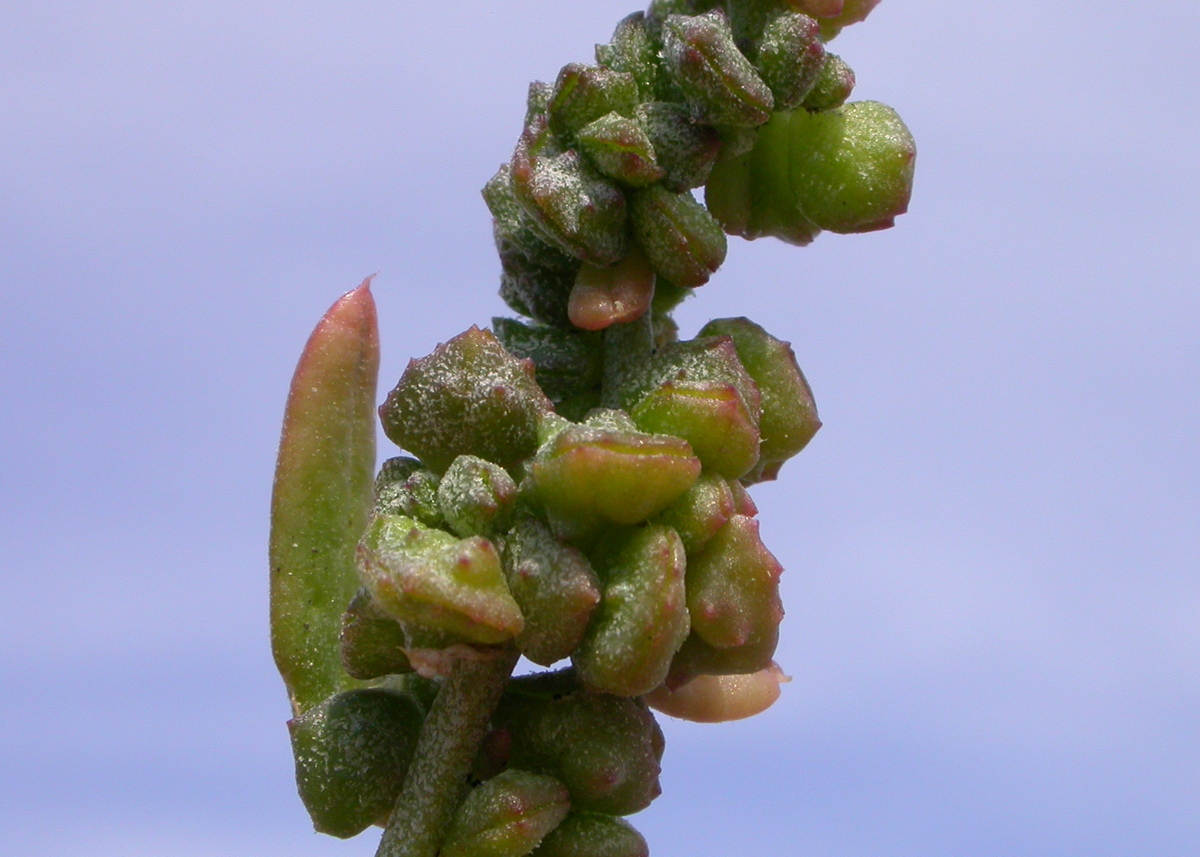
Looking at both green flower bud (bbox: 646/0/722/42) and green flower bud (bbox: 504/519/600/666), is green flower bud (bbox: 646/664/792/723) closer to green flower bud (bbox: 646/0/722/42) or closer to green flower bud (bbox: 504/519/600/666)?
green flower bud (bbox: 504/519/600/666)

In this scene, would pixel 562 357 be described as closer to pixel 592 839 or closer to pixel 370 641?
Answer: pixel 370 641

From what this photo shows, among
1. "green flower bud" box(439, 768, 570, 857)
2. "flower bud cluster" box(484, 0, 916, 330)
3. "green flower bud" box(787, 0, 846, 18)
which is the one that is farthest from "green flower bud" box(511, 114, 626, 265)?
"green flower bud" box(439, 768, 570, 857)

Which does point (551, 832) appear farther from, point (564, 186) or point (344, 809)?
point (564, 186)

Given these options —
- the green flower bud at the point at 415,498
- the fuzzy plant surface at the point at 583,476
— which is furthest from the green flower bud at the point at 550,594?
the green flower bud at the point at 415,498

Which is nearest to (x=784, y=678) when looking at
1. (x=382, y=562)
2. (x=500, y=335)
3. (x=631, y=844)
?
(x=631, y=844)

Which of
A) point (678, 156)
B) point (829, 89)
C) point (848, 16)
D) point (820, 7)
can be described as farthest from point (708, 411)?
point (848, 16)

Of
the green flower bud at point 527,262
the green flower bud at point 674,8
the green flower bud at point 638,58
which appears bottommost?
the green flower bud at point 527,262

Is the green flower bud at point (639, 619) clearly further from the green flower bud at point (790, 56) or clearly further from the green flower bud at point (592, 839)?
the green flower bud at point (790, 56)
